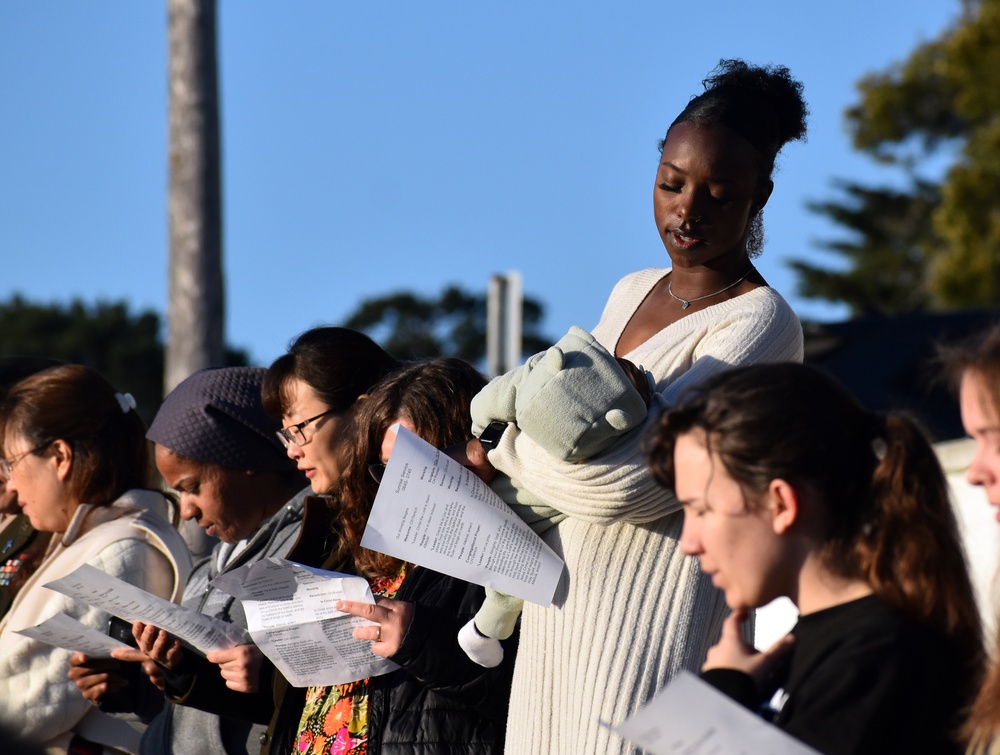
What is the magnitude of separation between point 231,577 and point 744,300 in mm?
1277

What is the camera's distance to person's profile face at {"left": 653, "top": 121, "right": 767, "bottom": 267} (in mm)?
2701

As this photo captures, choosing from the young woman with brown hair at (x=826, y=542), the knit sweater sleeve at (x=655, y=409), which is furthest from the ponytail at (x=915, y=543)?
the knit sweater sleeve at (x=655, y=409)

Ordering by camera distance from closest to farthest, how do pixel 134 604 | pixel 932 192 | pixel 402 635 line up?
pixel 402 635 < pixel 134 604 < pixel 932 192

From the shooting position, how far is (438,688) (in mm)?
2949

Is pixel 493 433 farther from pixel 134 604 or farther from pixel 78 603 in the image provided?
pixel 78 603

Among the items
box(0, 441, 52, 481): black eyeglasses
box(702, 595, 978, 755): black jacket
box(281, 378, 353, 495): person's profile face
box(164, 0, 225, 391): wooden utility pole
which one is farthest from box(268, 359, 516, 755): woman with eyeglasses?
box(164, 0, 225, 391): wooden utility pole

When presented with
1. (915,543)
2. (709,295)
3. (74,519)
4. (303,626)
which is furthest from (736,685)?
(74,519)

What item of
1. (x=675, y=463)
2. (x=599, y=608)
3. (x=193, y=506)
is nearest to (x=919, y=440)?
(x=675, y=463)

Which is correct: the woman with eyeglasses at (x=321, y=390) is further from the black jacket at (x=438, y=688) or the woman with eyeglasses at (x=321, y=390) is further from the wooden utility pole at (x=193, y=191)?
the wooden utility pole at (x=193, y=191)

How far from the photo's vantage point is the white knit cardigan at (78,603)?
3.83m

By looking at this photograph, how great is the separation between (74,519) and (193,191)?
419 cm

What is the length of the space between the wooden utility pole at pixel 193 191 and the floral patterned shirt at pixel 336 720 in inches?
194

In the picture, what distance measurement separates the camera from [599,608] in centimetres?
258

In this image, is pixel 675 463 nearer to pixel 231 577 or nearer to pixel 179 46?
pixel 231 577
